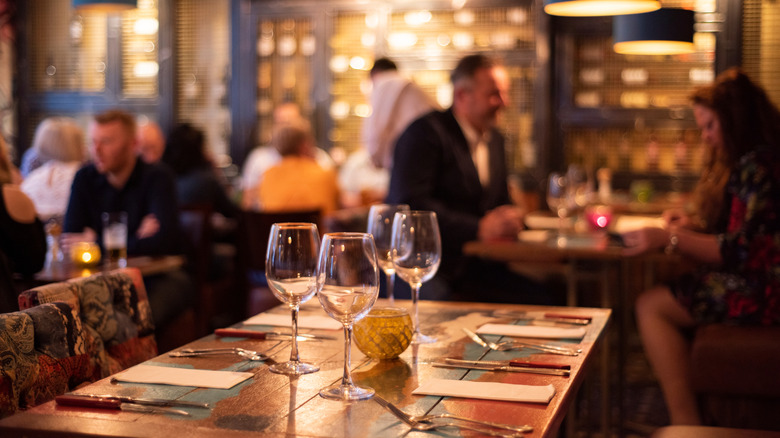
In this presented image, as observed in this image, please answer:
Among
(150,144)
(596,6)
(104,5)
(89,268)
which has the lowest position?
(89,268)

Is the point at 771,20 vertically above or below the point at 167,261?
above

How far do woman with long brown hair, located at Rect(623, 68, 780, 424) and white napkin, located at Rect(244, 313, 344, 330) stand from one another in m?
1.50

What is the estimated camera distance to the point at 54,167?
499 cm

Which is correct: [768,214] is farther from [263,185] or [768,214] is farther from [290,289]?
[263,185]

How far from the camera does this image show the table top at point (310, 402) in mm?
1325

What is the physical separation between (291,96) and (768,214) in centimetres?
629

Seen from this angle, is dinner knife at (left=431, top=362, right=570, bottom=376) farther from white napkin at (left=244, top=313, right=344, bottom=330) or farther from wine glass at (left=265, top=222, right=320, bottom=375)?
white napkin at (left=244, top=313, right=344, bottom=330)

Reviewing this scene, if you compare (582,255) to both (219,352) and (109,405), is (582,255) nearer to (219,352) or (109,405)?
(219,352)

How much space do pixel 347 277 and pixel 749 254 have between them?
2.05 m

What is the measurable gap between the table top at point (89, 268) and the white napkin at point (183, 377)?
1.49 meters

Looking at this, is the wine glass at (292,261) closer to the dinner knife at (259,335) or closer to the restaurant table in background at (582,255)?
the dinner knife at (259,335)

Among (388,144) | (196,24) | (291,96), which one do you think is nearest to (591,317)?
(388,144)

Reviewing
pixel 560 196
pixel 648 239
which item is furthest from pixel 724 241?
pixel 560 196

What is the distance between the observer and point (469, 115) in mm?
3957
